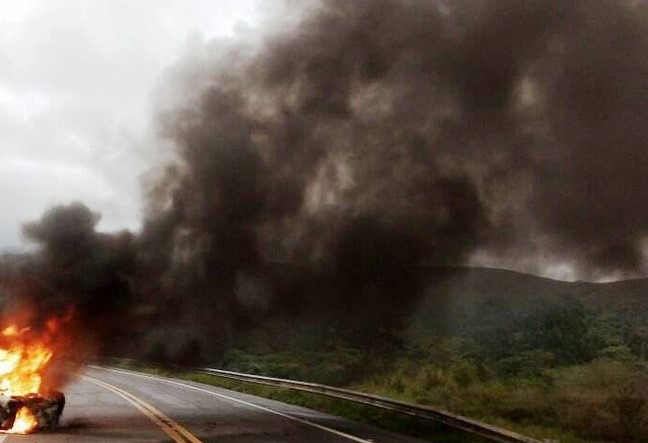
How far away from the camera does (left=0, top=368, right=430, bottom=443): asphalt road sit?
492 inches

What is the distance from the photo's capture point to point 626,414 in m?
14.5

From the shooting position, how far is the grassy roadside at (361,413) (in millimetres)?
13766

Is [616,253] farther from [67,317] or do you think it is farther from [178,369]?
[178,369]

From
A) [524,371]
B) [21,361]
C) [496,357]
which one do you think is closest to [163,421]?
[21,361]

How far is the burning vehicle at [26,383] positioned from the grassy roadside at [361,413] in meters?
6.79

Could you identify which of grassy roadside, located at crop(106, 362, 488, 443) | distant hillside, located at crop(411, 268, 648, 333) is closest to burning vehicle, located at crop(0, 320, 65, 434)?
grassy roadside, located at crop(106, 362, 488, 443)

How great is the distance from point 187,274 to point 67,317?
437 cm

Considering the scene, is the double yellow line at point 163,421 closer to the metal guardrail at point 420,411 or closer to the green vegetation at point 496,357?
the green vegetation at point 496,357

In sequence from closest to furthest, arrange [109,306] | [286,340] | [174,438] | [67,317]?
[174,438] → [67,317] → [109,306] → [286,340]

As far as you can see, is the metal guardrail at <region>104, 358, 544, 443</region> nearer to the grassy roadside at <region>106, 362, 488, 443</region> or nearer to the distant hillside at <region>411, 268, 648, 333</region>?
the grassy roadside at <region>106, 362, 488, 443</region>

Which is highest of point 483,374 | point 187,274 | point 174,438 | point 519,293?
point 519,293

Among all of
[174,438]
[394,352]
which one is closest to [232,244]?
[174,438]

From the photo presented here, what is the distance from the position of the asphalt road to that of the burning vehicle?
0.49 metres

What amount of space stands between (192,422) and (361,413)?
4.57 metres
